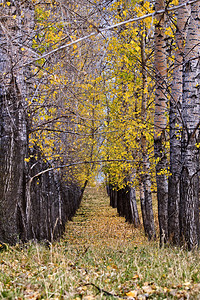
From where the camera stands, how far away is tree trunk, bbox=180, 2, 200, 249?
6.19 meters

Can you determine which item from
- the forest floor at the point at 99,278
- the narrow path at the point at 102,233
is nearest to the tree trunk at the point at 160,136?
the narrow path at the point at 102,233

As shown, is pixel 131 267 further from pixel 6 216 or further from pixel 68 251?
pixel 6 216

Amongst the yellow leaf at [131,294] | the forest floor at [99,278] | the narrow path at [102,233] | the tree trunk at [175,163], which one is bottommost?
the narrow path at [102,233]

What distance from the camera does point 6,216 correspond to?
244 inches

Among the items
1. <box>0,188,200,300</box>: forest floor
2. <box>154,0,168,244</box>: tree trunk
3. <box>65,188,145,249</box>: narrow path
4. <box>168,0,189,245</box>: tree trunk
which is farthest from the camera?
<box>65,188,145,249</box>: narrow path

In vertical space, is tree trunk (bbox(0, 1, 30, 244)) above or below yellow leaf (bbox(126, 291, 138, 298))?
above

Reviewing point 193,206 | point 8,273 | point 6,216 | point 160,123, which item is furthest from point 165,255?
point 160,123

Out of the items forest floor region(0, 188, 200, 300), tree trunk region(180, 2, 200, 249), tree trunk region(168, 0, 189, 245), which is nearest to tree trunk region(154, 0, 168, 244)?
tree trunk region(168, 0, 189, 245)

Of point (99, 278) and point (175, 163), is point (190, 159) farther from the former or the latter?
point (99, 278)

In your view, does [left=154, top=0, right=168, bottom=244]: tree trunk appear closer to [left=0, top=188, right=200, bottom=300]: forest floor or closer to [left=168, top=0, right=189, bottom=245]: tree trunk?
[left=168, top=0, right=189, bottom=245]: tree trunk

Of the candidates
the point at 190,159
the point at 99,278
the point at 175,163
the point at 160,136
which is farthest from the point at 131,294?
the point at 160,136

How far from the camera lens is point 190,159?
6227 millimetres

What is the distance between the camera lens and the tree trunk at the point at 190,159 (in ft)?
20.3

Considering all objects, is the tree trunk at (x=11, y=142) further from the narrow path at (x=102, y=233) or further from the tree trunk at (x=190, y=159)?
the tree trunk at (x=190, y=159)
